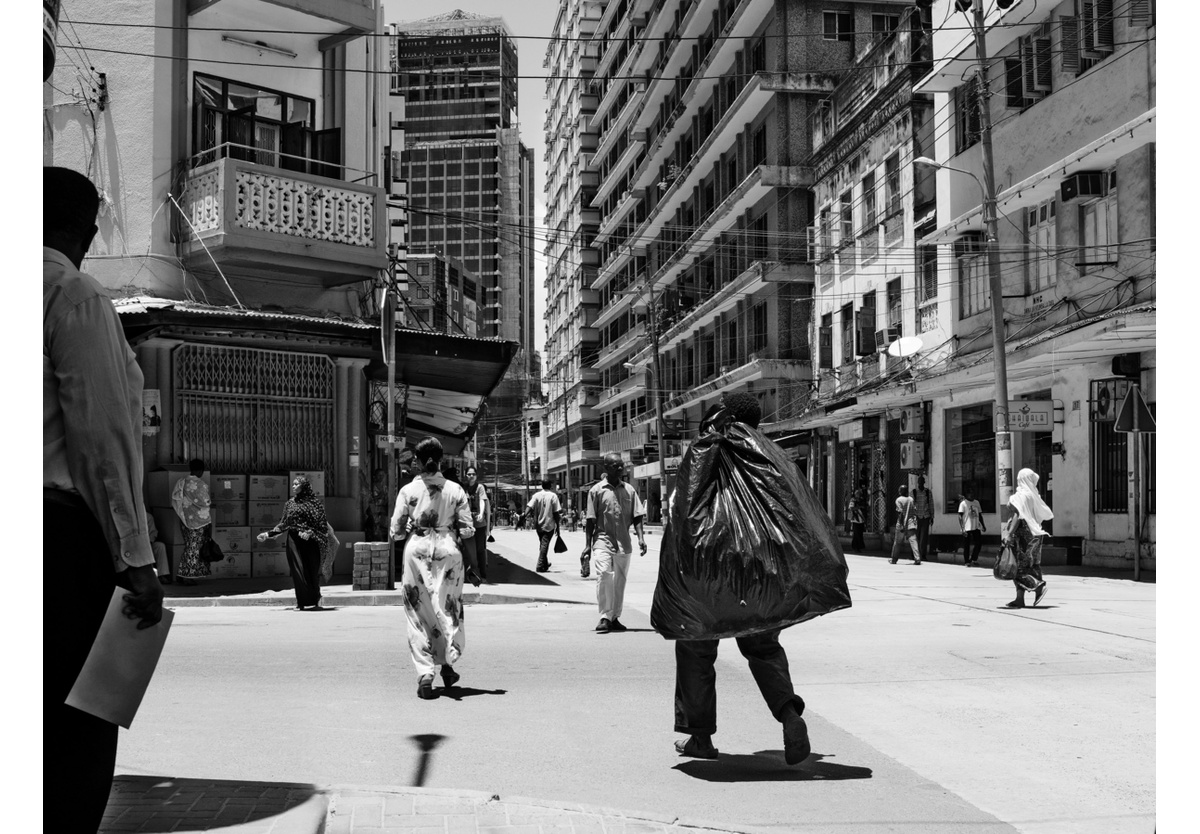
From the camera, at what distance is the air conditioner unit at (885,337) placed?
3200 centimetres

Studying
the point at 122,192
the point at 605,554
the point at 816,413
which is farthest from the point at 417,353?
the point at 816,413

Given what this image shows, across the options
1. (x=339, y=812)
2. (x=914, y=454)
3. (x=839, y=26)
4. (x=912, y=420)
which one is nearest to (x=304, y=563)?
(x=339, y=812)

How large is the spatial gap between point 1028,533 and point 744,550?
955 centimetres

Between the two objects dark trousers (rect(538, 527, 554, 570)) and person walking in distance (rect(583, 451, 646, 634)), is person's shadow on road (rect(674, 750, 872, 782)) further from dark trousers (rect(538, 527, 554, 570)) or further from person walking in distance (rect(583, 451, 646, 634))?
dark trousers (rect(538, 527, 554, 570))

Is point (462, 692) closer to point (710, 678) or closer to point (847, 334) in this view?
point (710, 678)

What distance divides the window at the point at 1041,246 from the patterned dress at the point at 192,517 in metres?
15.7

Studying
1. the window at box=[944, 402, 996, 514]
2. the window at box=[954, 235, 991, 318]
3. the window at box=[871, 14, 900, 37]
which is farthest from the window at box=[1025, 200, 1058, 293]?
the window at box=[871, 14, 900, 37]

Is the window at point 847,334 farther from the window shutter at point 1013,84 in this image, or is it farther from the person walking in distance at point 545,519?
the person walking in distance at point 545,519

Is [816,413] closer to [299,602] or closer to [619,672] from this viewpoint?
[299,602]

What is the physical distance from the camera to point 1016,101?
991 inches

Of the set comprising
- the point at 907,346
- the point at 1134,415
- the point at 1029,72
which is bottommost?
the point at 1134,415

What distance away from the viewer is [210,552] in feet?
53.8

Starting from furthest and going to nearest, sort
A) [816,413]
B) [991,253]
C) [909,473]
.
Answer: [816,413] < [909,473] < [991,253]
